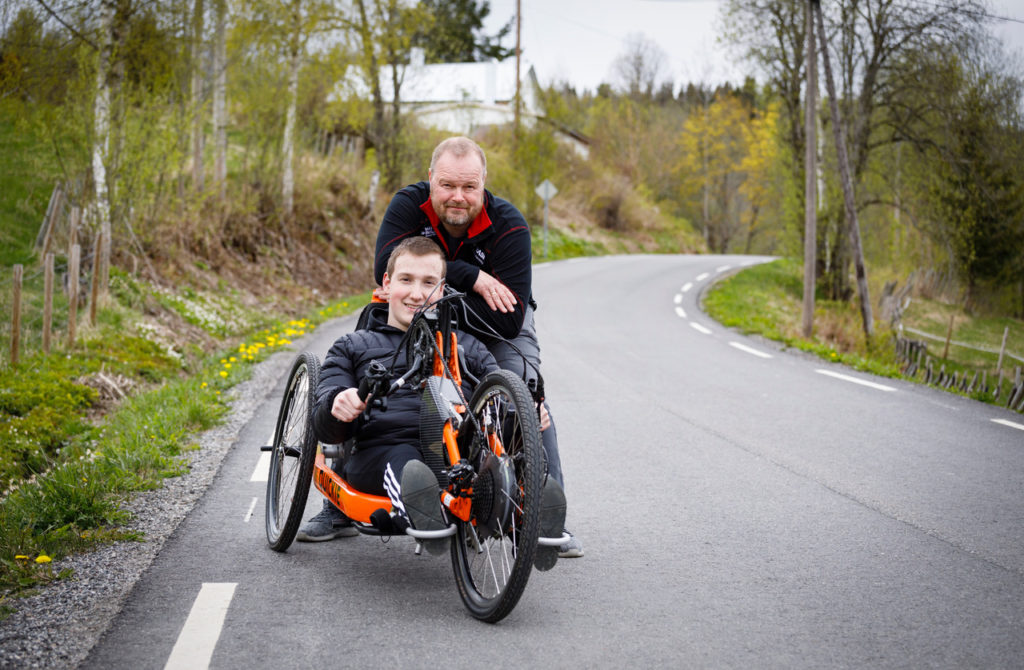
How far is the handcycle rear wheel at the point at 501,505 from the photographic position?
3.05m

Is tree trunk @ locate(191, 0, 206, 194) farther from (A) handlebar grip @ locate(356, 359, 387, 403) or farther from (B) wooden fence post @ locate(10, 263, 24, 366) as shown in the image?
(A) handlebar grip @ locate(356, 359, 387, 403)

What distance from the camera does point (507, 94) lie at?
39.1 metres

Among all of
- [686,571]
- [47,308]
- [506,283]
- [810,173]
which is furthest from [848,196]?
[686,571]

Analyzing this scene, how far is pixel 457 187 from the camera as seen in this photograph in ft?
13.5

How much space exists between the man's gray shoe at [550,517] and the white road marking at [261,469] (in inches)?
108

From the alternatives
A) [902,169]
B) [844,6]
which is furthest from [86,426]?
[902,169]

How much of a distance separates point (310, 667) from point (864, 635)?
198 centimetres

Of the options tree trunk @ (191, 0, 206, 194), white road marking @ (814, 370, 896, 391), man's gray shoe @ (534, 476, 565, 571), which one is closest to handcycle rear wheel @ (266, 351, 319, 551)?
man's gray shoe @ (534, 476, 565, 571)

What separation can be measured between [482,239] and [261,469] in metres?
2.48

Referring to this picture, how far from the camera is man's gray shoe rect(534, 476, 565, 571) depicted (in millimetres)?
3129

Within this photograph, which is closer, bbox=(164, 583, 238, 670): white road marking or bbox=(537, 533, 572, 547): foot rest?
bbox=(164, 583, 238, 670): white road marking

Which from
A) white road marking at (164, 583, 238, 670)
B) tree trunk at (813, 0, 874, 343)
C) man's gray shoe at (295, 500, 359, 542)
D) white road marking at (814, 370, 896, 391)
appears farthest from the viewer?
tree trunk at (813, 0, 874, 343)

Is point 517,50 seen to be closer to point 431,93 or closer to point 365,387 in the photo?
point 431,93

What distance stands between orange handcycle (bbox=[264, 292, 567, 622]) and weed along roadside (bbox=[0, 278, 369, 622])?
105 centimetres
